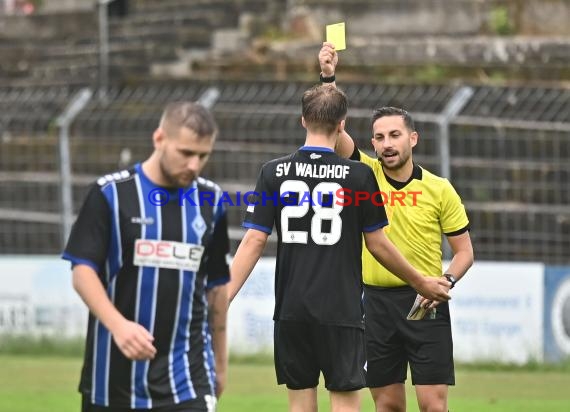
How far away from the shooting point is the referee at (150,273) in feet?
20.6

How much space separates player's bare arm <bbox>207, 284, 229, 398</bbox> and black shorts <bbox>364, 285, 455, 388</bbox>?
9.28ft

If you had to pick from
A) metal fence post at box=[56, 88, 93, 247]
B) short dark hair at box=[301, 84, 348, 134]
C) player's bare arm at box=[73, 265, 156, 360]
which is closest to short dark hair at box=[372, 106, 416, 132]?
short dark hair at box=[301, 84, 348, 134]

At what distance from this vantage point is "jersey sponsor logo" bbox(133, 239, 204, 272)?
6422 millimetres

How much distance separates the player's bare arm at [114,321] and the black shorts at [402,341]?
335 cm

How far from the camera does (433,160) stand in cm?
1703

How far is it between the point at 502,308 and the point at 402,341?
728cm

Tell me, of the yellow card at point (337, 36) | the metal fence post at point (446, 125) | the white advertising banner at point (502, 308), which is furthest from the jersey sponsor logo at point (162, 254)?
the metal fence post at point (446, 125)

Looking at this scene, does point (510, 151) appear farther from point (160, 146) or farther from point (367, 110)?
point (160, 146)

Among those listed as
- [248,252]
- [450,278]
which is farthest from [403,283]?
[248,252]

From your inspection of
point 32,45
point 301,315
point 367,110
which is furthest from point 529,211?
point 32,45

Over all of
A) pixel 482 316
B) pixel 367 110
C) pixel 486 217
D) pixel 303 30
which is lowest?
pixel 482 316

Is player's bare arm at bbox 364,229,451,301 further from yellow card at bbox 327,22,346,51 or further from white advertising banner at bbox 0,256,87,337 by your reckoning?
white advertising banner at bbox 0,256,87,337

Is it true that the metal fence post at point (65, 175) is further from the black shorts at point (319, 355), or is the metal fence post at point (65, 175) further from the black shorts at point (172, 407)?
the black shorts at point (172, 407)

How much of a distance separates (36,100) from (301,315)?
44.4 ft
